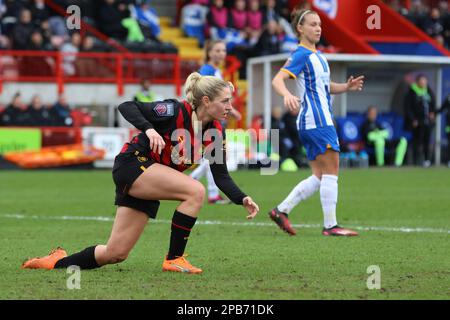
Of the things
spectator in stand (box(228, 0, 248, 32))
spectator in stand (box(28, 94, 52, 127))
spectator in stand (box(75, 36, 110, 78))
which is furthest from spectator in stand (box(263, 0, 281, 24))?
spectator in stand (box(28, 94, 52, 127))

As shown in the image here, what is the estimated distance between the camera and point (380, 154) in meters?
23.7

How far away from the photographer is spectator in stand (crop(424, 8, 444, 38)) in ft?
92.8

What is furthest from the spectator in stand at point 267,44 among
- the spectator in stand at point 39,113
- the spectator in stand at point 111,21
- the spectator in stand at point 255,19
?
the spectator in stand at point 39,113

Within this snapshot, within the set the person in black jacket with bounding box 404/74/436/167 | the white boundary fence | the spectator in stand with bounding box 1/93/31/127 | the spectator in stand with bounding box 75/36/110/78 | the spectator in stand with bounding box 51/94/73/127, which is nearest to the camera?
the spectator in stand with bounding box 1/93/31/127

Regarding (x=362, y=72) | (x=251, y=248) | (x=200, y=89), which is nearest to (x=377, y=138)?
(x=362, y=72)

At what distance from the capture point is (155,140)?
6426 mm

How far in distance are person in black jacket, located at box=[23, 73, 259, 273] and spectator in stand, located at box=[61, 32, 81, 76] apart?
624 inches

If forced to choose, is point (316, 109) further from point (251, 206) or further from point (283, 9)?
point (283, 9)

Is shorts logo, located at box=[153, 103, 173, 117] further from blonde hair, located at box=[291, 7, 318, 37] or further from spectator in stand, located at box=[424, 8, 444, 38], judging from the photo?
spectator in stand, located at box=[424, 8, 444, 38]

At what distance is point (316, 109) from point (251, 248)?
1771 millimetres

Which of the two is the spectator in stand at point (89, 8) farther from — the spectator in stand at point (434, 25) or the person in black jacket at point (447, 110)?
the spectator in stand at point (434, 25)

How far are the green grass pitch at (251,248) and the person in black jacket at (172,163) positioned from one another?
0.91ft

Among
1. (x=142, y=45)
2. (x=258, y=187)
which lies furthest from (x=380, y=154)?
(x=258, y=187)

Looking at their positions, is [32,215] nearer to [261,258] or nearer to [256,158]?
[261,258]
